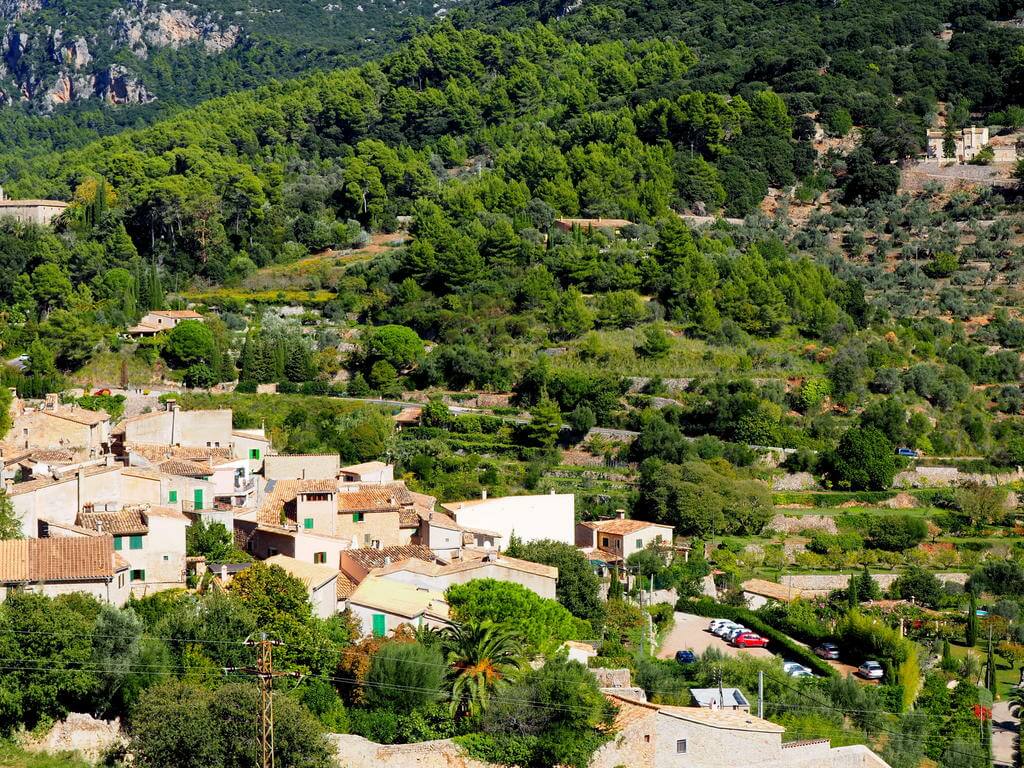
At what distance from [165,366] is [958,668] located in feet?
80.4

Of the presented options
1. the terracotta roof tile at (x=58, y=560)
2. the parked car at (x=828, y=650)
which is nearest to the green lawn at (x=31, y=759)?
the terracotta roof tile at (x=58, y=560)

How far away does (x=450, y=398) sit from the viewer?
4531 cm

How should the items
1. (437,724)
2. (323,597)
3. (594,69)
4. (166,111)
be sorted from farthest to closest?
1. (166,111)
2. (594,69)
3. (323,597)
4. (437,724)

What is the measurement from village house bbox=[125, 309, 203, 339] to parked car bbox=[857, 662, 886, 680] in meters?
24.7

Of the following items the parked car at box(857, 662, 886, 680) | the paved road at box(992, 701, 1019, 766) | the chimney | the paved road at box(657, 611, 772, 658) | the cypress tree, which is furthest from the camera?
the cypress tree

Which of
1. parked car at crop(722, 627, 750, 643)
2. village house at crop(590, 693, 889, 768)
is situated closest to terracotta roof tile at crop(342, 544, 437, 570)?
parked car at crop(722, 627, 750, 643)

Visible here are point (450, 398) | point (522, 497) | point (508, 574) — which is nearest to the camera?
point (508, 574)

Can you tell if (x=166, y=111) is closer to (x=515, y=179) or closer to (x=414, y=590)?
(x=515, y=179)

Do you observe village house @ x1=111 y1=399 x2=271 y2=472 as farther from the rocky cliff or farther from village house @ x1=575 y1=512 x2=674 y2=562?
the rocky cliff

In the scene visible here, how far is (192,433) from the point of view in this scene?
119 feet

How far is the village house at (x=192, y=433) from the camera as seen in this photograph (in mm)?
36031

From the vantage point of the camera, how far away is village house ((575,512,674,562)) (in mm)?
35094

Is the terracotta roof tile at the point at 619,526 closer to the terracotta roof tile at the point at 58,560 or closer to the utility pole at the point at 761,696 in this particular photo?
the utility pole at the point at 761,696

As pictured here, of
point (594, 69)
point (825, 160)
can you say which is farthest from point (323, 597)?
point (594, 69)
